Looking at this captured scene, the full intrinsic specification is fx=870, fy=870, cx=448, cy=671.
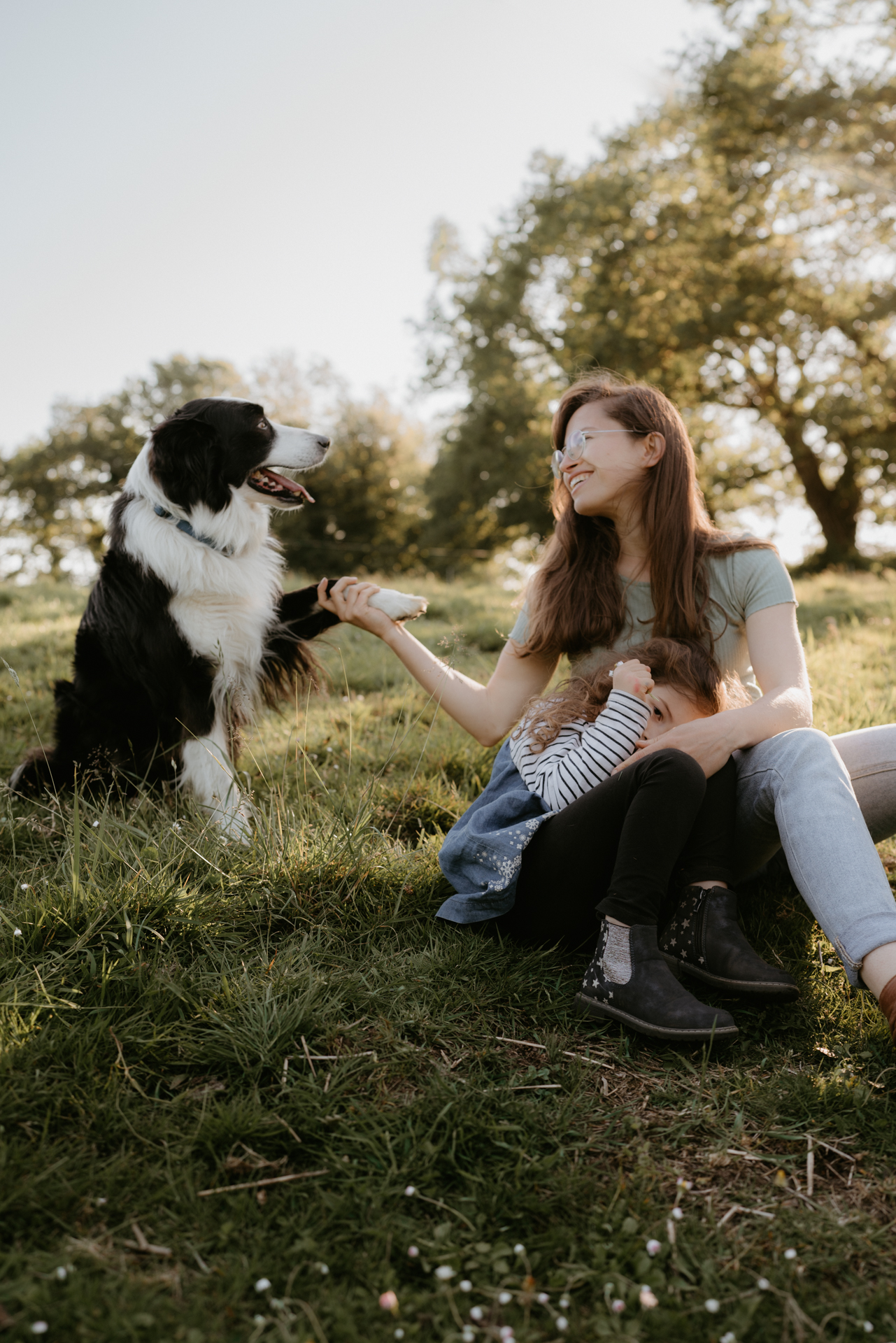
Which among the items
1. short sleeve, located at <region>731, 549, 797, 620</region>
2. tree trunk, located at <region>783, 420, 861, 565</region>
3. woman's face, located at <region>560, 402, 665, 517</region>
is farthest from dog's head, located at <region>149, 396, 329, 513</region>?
tree trunk, located at <region>783, 420, 861, 565</region>

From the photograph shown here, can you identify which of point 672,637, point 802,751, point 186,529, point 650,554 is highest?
point 186,529

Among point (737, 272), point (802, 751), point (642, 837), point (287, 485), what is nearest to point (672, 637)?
point (802, 751)

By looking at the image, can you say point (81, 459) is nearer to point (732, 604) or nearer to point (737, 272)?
point (737, 272)

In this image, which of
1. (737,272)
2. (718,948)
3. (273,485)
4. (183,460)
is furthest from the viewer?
(737,272)

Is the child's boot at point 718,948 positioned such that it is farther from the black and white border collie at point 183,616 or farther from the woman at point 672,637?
the black and white border collie at point 183,616

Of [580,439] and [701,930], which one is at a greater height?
[580,439]

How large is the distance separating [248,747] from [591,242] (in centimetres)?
1628

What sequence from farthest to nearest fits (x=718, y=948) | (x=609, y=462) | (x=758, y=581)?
(x=609, y=462)
(x=758, y=581)
(x=718, y=948)

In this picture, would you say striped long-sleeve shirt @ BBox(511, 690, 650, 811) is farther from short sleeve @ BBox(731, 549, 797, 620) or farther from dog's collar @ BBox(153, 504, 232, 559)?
dog's collar @ BBox(153, 504, 232, 559)

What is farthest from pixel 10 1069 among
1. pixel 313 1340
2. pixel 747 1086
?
pixel 747 1086

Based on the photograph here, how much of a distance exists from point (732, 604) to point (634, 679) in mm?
525

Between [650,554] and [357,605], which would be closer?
[650,554]

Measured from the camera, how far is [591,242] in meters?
16.8

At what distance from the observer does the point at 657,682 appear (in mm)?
2438
